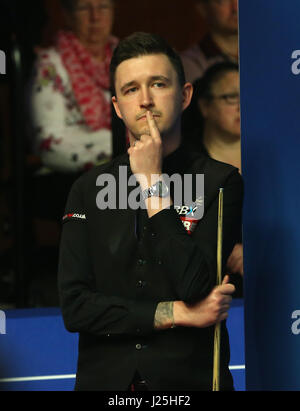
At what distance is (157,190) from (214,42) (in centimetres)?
348

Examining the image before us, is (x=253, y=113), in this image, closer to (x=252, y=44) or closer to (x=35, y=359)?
(x=252, y=44)

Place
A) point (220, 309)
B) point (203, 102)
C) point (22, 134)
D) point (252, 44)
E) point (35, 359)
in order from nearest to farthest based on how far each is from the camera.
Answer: point (220, 309) < point (252, 44) < point (35, 359) < point (22, 134) < point (203, 102)

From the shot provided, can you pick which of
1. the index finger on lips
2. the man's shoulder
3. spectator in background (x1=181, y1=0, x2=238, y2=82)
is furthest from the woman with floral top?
the index finger on lips

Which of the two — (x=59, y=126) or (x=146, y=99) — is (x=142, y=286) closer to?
(x=146, y=99)

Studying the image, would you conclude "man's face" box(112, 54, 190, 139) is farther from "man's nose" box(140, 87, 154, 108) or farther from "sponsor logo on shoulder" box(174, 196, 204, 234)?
"sponsor logo on shoulder" box(174, 196, 204, 234)

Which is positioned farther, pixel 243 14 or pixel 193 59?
pixel 193 59

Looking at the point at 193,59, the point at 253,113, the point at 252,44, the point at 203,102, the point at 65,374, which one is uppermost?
the point at 193,59

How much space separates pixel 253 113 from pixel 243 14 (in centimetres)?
30

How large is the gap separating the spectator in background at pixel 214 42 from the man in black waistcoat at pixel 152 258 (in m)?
3.16

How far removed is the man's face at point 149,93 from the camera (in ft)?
5.57

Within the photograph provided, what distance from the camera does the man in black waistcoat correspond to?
164 centimetres

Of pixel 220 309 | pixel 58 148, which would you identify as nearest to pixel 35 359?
pixel 220 309

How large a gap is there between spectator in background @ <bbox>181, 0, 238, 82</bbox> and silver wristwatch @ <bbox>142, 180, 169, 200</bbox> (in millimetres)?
3298

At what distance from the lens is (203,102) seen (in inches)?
187
